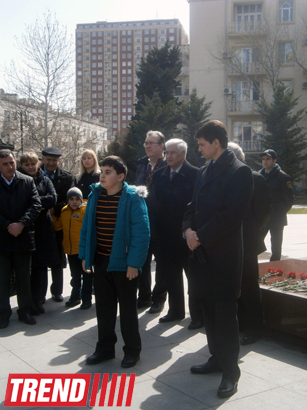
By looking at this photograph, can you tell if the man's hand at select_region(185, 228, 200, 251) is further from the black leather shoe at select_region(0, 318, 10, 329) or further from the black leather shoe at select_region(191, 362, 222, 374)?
the black leather shoe at select_region(0, 318, 10, 329)

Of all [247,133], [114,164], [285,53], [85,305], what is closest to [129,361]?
[114,164]

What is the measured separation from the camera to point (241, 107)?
4469 cm

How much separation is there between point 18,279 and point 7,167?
1.34m

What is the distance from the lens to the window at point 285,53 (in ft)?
144

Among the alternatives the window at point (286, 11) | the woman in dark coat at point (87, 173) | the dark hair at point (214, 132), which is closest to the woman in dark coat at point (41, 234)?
the woman in dark coat at point (87, 173)

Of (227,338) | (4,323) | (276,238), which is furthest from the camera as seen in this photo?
(276,238)

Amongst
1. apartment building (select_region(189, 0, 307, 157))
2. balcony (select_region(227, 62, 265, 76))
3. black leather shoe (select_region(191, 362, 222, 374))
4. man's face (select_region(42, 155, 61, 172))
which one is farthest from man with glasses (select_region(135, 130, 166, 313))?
balcony (select_region(227, 62, 265, 76))

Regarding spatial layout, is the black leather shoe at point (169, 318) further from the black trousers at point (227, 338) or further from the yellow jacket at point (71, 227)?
the black trousers at point (227, 338)

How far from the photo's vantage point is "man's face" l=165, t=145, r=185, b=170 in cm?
584

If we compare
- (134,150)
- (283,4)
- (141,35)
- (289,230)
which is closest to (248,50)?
(283,4)

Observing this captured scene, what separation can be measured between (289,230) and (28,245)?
1160 cm

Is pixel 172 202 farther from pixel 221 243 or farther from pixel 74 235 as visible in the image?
pixel 221 243

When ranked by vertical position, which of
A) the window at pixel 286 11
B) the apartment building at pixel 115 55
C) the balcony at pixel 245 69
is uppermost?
the apartment building at pixel 115 55

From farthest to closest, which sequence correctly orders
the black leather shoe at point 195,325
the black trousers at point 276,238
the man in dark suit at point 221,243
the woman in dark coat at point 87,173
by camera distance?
1. the black trousers at point 276,238
2. the woman in dark coat at point 87,173
3. the black leather shoe at point 195,325
4. the man in dark suit at point 221,243
